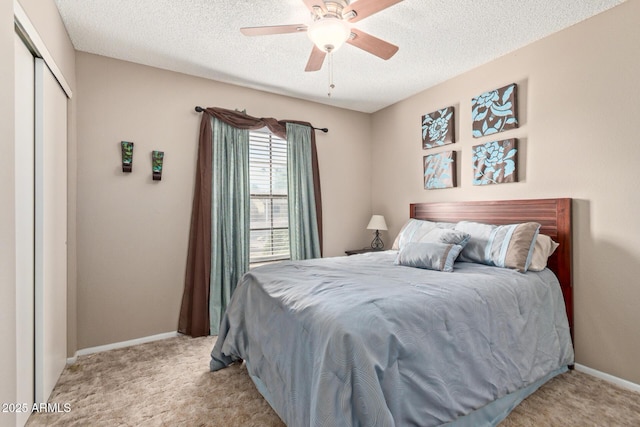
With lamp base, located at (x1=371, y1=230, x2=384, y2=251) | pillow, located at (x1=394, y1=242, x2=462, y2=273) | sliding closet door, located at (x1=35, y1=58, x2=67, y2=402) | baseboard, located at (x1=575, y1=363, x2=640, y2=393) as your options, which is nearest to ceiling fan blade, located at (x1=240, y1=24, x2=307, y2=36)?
sliding closet door, located at (x1=35, y1=58, x2=67, y2=402)

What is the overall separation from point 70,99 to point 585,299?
4.31 metres

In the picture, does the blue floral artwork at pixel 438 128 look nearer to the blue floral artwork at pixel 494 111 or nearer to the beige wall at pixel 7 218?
the blue floral artwork at pixel 494 111

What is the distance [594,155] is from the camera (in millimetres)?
2328

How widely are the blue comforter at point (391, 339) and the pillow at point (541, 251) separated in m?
0.08

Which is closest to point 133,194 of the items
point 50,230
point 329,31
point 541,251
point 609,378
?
point 50,230

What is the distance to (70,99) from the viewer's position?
2.54 metres

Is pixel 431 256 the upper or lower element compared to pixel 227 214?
lower

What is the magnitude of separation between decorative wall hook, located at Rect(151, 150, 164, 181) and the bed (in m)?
1.45

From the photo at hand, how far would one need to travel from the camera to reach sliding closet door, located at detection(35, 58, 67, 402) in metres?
1.92

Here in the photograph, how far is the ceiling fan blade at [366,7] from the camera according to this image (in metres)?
1.75

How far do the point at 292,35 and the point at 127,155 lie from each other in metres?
1.80

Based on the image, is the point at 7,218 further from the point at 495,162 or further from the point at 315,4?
the point at 495,162

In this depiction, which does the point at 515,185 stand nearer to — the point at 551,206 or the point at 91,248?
the point at 551,206

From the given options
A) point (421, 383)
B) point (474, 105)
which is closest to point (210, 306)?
point (421, 383)
